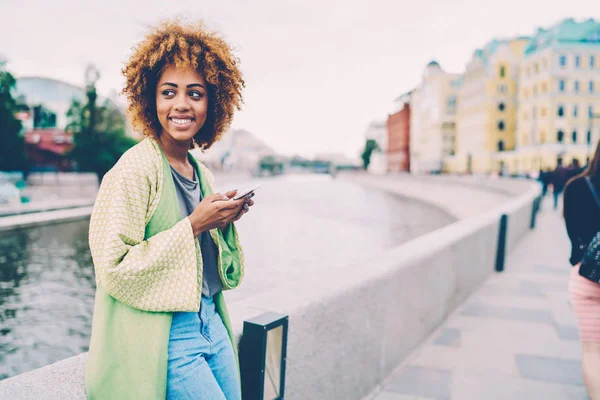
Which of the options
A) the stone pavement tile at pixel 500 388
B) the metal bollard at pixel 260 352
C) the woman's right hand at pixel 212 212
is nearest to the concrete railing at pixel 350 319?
the metal bollard at pixel 260 352

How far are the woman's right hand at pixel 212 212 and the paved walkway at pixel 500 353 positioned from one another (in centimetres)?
251

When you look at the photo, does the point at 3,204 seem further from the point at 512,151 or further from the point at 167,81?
the point at 512,151

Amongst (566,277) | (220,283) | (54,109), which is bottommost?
(566,277)

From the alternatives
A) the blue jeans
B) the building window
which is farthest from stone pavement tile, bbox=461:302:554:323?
the building window

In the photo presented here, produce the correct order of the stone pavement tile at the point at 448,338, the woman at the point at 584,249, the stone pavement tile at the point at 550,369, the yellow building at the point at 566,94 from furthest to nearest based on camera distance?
the yellow building at the point at 566,94 < the stone pavement tile at the point at 448,338 < the stone pavement tile at the point at 550,369 < the woman at the point at 584,249

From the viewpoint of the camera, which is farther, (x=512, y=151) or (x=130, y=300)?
(x=512, y=151)

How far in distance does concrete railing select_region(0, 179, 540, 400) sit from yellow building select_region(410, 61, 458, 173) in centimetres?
7934

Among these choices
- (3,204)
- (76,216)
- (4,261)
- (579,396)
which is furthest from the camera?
(3,204)

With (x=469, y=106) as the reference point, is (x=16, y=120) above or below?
below

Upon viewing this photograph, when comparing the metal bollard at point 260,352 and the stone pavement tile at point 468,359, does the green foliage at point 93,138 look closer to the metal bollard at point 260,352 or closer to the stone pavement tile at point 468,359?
the stone pavement tile at point 468,359

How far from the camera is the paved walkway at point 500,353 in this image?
3.86m

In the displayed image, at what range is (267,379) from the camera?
2.46 metres

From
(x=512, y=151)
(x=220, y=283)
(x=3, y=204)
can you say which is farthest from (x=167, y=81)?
(x=512, y=151)

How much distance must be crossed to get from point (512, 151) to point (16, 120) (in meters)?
53.3
